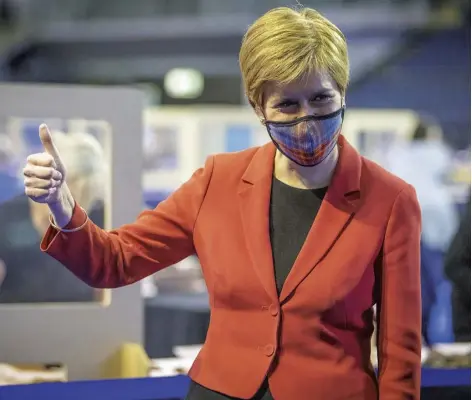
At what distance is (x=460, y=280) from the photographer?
2688mm

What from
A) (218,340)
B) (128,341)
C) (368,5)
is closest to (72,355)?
(128,341)

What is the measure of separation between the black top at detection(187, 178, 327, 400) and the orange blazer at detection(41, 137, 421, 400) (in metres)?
0.02

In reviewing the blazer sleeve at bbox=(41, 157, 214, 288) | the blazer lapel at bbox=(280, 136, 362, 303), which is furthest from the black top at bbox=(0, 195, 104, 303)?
the blazer lapel at bbox=(280, 136, 362, 303)

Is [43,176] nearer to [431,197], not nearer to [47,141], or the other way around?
[47,141]

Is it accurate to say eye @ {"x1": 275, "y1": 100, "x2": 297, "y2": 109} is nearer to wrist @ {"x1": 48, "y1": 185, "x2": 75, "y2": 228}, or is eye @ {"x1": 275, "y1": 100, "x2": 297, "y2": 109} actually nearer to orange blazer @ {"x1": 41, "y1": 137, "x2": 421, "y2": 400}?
orange blazer @ {"x1": 41, "y1": 137, "x2": 421, "y2": 400}

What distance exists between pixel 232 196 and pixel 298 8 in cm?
34

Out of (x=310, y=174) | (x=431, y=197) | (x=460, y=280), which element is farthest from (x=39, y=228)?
(x=431, y=197)

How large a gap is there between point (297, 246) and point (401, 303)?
0.64 ft

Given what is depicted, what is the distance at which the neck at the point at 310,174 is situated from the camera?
1.42 meters

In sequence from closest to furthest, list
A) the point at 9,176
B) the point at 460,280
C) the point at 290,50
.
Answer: the point at 290,50 → the point at 9,176 → the point at 460,280

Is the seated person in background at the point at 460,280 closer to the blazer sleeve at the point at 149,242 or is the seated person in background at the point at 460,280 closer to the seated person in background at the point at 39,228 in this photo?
the seated person in background at the point at 39,228

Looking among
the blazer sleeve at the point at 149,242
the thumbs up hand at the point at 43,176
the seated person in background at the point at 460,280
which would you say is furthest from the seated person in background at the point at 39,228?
the seated person in background at the point at 460,280

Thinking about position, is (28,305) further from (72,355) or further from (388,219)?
(388,219)

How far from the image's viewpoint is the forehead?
1.31 meters
